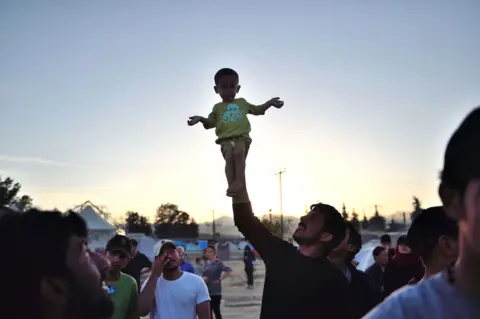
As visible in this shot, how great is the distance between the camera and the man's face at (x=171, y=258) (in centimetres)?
575

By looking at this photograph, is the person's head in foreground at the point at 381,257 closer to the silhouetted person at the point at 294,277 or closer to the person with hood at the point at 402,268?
the person with hood at the point at 402,268

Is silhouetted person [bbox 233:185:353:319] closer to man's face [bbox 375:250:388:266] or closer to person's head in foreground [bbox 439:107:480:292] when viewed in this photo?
person's head in foreground [bbox 439:107:480:292]

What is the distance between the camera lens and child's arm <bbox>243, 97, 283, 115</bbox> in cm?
446

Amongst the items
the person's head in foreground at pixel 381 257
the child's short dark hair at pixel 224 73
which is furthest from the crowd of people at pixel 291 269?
the person's head in foreground at pixel 381 257

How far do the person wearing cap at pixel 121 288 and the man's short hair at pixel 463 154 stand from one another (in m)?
3.86

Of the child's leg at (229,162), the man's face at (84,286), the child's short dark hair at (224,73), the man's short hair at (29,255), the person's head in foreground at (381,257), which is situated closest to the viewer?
the man's short hair at (29,255)

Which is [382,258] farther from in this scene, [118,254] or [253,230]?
[253,230]

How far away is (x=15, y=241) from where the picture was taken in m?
2.23

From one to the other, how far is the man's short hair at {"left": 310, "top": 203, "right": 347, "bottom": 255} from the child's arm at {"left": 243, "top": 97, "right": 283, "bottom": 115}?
2.96 feet

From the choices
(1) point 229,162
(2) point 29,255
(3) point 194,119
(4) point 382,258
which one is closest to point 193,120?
(3) point 194,119

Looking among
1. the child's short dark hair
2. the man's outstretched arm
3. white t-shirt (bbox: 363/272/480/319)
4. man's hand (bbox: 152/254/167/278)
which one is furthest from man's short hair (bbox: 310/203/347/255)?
white t-shirt (bbox: 363/272/480/319)

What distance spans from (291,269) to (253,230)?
39cm

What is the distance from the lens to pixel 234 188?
3838mm

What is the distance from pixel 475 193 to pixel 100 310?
63.4 inches
